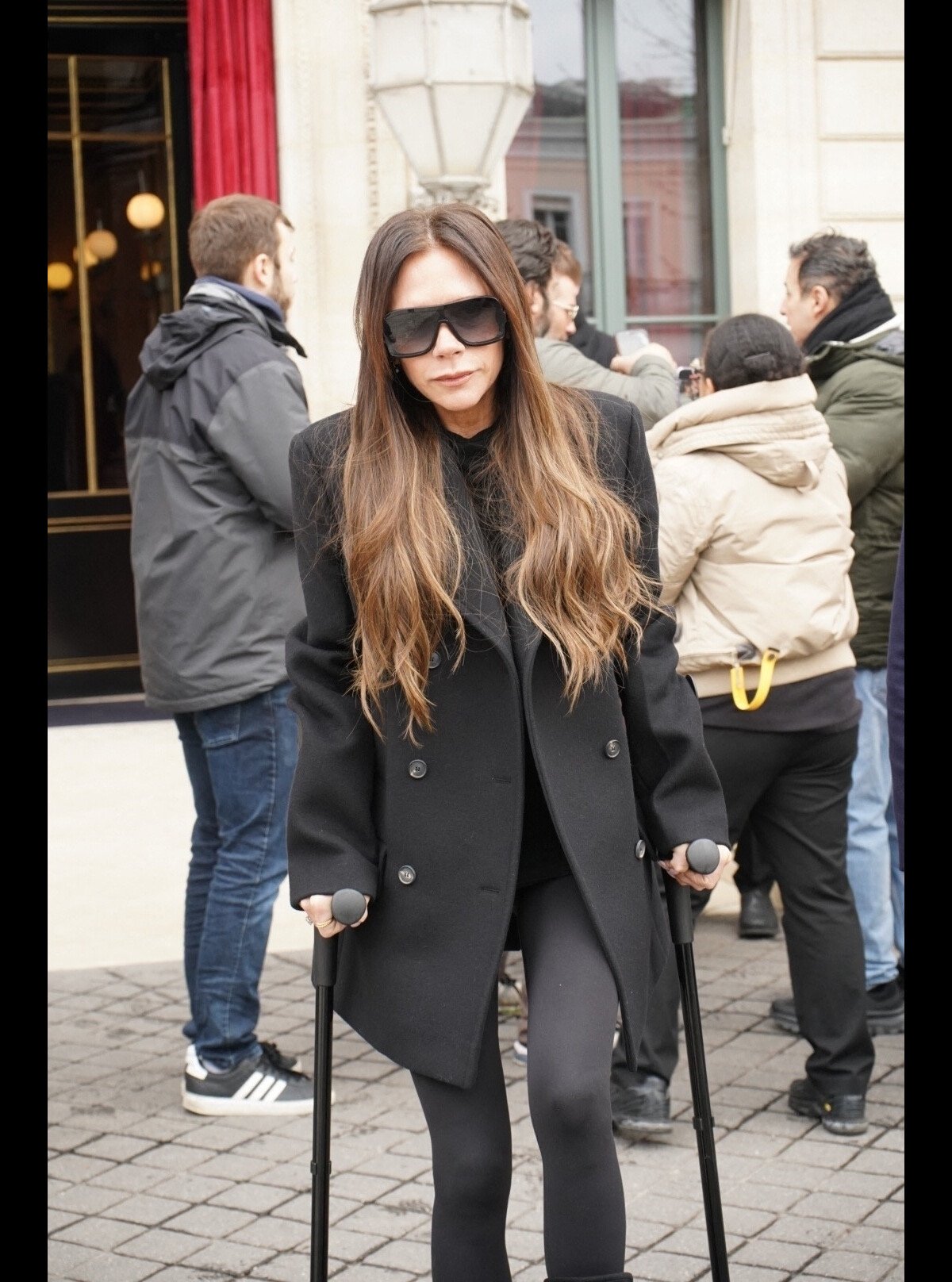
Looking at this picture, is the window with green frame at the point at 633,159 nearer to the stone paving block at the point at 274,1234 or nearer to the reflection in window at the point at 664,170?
the reflection in window at the point at 664,170

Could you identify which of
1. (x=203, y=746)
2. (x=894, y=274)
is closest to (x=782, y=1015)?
(x=203, y=746)

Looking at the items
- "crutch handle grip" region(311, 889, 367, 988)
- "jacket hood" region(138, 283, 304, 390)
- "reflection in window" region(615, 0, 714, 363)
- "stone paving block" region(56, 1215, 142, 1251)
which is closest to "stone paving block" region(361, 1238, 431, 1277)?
"stone paving block" region(56, 1215, 142, 1251)

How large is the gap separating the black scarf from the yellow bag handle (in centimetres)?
134

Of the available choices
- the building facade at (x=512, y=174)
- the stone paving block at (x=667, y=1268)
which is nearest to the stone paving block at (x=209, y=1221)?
the stone paving block at (x=667, y=1268)

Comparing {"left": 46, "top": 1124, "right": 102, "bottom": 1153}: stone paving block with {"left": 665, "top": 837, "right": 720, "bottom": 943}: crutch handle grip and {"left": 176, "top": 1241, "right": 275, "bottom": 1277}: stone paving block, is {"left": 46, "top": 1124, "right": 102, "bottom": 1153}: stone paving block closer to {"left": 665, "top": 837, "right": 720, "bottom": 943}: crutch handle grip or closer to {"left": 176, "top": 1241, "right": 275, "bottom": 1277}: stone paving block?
{"left": 176, "top": 1241, "right": 275, "bottom": 1277}: stone paving block

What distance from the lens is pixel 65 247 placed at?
431 inches

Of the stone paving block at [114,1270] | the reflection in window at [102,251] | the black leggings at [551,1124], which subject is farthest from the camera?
the reflection in window at [102,251]

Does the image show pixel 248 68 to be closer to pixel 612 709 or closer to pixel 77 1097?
pixel 77 1097

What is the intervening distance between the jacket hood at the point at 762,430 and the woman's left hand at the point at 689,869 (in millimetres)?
1533

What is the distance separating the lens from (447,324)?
108 inches

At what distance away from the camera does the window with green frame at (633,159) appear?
10211mm

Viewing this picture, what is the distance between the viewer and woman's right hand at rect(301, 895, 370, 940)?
2.75 meters
